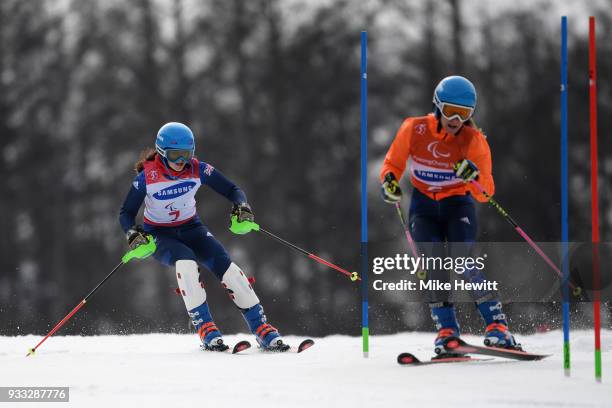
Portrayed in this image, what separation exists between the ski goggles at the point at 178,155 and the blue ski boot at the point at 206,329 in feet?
3.25

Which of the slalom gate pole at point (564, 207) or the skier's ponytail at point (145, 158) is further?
the skier's ponytail at point (145, 158)

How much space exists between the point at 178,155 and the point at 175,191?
0.29 m

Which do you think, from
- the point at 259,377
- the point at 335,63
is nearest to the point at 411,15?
the point at 335,63

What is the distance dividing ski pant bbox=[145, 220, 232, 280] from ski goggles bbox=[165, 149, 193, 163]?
51 centimetres

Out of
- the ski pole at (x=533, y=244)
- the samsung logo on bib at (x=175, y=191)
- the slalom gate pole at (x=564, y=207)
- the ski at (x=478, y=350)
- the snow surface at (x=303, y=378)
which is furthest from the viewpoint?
the samsung logo on bib at (x=175, y=191)

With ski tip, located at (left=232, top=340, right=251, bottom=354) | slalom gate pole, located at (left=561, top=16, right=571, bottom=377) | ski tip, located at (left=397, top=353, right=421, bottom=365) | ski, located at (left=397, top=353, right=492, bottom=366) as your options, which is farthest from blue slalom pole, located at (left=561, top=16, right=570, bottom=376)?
ski tip, located at (left=232, top=340, right=251, bottom=354)

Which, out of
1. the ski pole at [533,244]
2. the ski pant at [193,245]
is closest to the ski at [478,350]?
the ski pole at [533,244]

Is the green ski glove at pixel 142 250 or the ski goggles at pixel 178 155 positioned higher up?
the ski goggles at pixel 178 155

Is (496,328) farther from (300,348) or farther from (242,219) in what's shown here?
(242,219)

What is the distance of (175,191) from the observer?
18.9ft

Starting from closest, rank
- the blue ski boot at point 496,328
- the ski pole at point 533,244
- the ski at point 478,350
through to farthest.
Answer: the ski pole at point 533,244
the ski at point 478,350
the blue ski boot at point 496,328

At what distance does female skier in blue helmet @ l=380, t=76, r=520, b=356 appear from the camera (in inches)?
195

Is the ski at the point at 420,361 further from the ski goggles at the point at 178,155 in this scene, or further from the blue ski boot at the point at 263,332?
the ski goggles at the point at 178,155

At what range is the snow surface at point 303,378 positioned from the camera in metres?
3.57
